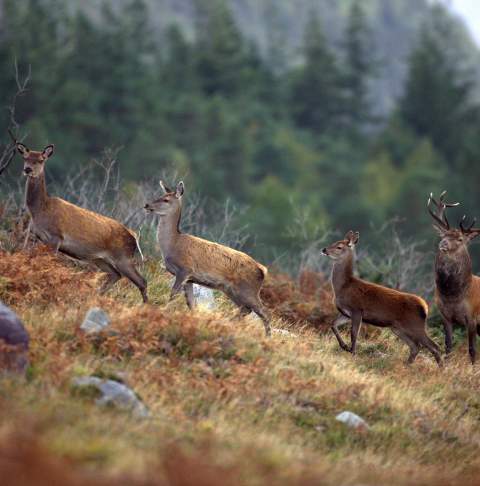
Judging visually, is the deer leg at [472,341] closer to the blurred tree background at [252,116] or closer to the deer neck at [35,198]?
the deer neck at [35,198]

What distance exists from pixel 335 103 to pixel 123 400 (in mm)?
76412

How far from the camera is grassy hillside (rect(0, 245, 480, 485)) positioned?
824cm

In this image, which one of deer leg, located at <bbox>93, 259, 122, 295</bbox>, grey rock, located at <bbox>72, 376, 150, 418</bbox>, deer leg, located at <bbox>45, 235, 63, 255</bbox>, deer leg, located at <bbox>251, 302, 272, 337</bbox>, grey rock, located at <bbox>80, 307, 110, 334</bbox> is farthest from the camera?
deer leg, located at <bbox>93, 259, 122, 295</bbox>

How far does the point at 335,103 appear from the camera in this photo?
84688 millimetres

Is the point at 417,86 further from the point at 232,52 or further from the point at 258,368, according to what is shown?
the point at 258,368

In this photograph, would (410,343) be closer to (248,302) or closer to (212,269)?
(248,302)

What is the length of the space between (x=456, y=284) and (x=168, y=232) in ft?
13.1

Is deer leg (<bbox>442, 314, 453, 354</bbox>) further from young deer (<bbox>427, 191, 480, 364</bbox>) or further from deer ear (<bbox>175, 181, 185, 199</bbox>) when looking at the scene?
deer ear (<bbox>175, 181, 185, 199</bbox>)


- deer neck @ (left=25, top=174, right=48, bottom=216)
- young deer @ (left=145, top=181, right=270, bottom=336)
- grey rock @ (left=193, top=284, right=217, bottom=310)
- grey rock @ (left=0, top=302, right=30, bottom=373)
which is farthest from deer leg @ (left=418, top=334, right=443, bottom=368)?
grey rock @ (left=0, top=302, right=30, bottom=373)

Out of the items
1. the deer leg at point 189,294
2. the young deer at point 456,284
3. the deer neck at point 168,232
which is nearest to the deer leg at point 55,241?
the deer neck at point 168,232

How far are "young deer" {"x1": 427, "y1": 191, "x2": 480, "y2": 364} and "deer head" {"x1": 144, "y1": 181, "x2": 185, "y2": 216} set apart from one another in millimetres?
3382

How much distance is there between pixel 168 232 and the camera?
46.7 ft

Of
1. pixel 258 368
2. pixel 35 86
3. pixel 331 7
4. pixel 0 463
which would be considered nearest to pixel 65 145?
pixel 35 86

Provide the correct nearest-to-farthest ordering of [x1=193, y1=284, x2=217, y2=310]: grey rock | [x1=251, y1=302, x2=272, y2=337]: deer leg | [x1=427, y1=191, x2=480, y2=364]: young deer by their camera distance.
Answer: [x1=251, y1=302, x2=272, y2=337]: deer leg → [x1=193, y1=284, x2=217, y2=310]: grey rock → [x1=427, y1=191, x2=480, y2=364]: young deer
